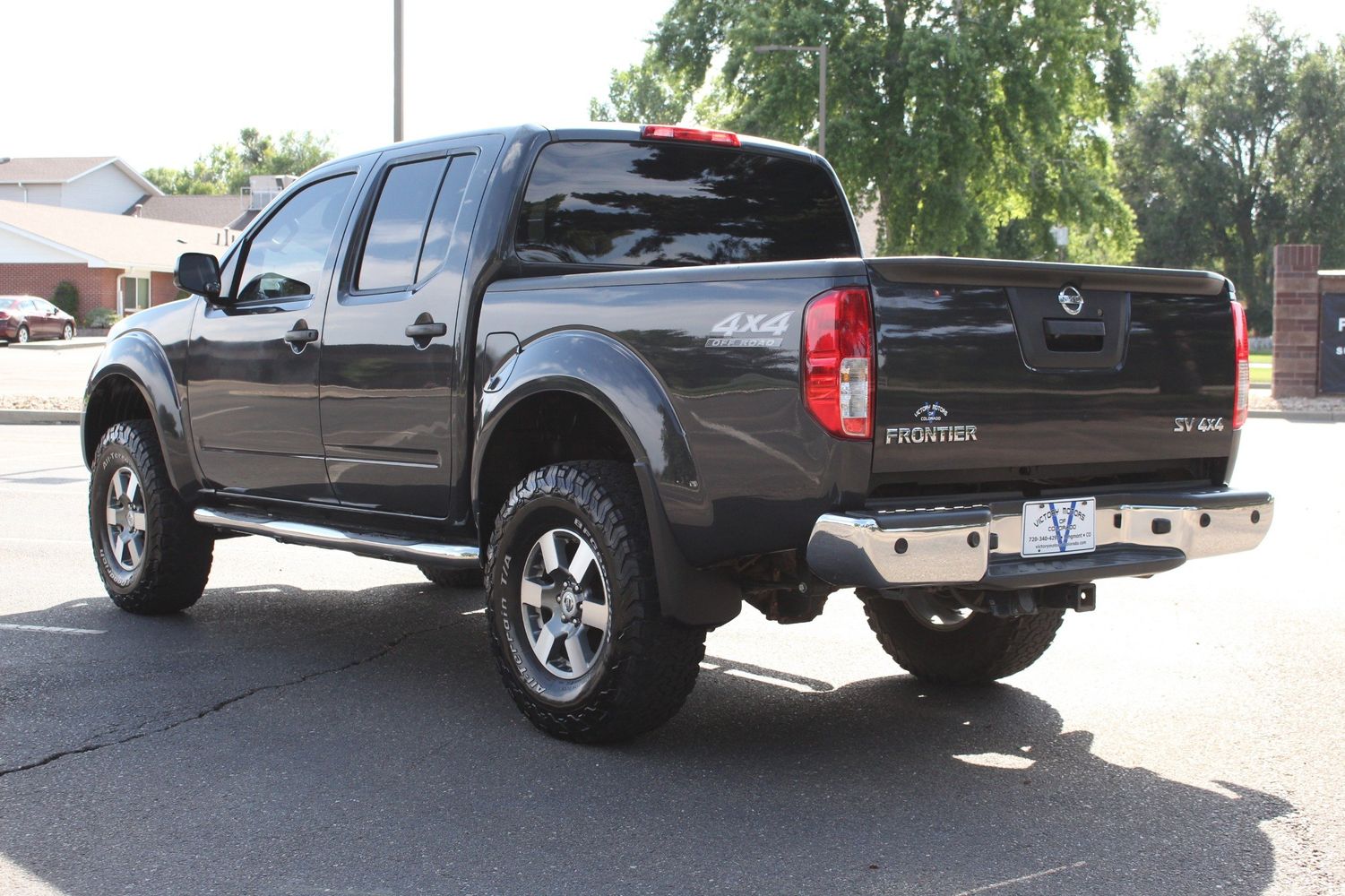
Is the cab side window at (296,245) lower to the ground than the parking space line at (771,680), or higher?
higher

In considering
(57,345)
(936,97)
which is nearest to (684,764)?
(936,97)

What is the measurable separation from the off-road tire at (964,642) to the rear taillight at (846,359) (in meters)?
1.46

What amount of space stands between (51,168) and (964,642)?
3086 inches

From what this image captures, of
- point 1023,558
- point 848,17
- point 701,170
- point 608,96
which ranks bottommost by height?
point 1023,558

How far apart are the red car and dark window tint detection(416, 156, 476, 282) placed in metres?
42.8

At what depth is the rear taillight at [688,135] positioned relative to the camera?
226 inches

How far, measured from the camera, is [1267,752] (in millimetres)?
4801

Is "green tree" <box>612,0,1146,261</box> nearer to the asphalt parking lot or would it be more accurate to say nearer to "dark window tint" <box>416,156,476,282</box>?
the asphalt parking lot

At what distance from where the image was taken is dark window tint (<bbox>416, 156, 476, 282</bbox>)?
558 centimetres

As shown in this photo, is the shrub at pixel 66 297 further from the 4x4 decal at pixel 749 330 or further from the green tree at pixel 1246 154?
the 4x4 decal at pixel 749 330

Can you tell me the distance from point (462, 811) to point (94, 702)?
6.23 ft

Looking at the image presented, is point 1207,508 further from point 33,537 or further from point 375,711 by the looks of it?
point 33,537

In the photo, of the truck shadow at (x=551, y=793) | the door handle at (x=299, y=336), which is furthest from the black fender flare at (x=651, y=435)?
the door handle at (x=299, y=336)

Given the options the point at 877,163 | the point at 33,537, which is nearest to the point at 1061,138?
the point at 877,163
